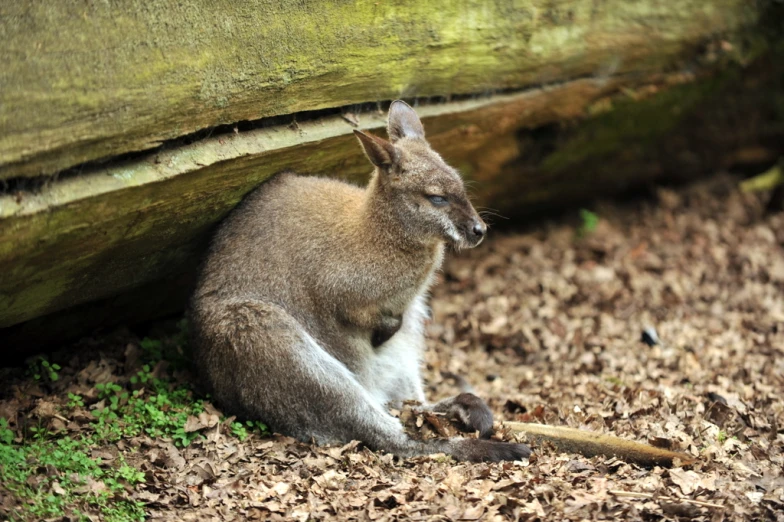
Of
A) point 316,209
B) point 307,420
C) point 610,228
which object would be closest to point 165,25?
point 316,209

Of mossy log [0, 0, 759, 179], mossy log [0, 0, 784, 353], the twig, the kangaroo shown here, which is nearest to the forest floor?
the twig

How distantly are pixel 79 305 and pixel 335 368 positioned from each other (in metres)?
1.93

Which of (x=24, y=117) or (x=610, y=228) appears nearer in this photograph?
(x=24, y=117)

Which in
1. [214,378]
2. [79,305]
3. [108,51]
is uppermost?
[108,51]

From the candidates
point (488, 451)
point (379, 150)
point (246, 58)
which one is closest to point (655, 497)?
point (488, 451)

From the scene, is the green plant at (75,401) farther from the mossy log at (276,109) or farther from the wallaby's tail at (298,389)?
the wallaby's tail at (298,389)

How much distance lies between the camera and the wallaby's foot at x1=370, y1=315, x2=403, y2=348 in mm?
5910

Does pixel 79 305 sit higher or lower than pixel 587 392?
higher

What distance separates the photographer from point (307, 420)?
17.9 feet

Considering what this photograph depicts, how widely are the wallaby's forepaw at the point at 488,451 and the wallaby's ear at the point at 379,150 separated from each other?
1918 millimetres

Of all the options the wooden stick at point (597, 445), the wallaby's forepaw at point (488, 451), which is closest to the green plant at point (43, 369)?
the wallaby's forepaw at point (488, 451)

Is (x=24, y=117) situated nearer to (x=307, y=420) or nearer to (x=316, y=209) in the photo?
(x=316, y=209)

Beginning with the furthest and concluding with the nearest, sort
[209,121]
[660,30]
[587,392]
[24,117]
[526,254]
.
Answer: [526,254] < [660,30] < [587,392] < [209,121] < [24,117]

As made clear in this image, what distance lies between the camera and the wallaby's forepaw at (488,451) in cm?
534
